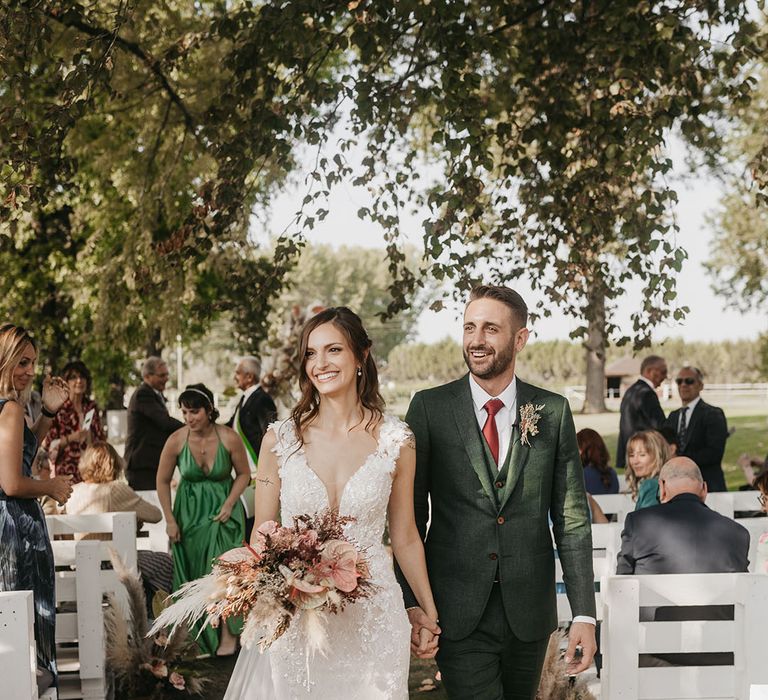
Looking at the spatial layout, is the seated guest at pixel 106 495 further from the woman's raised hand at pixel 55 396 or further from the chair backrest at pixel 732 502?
the chair backrest at pixel 732 502

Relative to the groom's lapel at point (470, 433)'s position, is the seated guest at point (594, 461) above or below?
below

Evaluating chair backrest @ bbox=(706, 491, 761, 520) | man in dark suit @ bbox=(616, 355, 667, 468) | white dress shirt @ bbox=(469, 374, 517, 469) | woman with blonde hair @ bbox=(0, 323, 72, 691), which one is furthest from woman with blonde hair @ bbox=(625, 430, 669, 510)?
woman with blonde hair @ bbox=(0, 323, 72, 691)

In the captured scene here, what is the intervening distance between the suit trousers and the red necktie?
1.60ft

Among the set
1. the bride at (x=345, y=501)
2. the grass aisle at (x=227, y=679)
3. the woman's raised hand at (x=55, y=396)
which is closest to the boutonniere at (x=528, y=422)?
the bride at (x=345, y=501)

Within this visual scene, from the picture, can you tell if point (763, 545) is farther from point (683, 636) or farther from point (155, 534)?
point (155, 534)

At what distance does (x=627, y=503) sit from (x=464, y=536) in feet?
12.4

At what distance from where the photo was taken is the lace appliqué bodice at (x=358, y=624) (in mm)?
3623

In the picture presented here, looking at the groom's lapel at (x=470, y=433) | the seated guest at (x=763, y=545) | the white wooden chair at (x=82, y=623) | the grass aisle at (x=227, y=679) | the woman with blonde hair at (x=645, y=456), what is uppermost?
the groom's lapel at (x=470, y=433)

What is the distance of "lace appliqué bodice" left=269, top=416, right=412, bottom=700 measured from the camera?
3.62 m

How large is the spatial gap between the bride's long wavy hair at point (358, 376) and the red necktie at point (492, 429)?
0.39m

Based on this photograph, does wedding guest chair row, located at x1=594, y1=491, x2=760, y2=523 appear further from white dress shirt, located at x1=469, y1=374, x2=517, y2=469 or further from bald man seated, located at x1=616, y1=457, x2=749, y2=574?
white dress shirt, located at x1=469, y1=374, x2=517, y2=469

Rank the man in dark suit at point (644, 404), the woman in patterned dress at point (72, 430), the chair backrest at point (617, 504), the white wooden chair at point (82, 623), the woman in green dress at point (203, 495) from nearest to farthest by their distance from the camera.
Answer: the white wooden chair at point (82, 623), the chair backrest at point (617, 504), the woman in green dress at point (203, 495), the woman in patterned dress at point (72, 430), the man in dark suit at point (644, 404)

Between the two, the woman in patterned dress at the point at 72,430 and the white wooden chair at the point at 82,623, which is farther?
the woman in patterned dress at the point at 72,430

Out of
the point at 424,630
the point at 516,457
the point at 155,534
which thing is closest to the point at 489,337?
the point at 516,457
